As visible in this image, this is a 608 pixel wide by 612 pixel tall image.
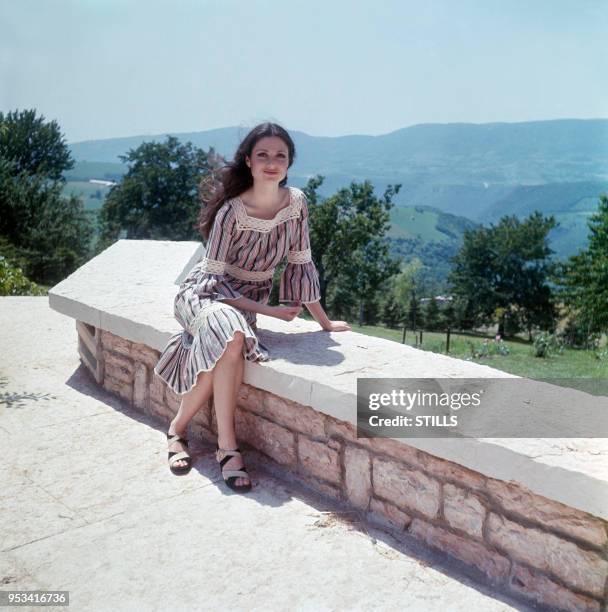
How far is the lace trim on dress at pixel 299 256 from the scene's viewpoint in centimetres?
331

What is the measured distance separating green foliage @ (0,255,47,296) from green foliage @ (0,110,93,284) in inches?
755

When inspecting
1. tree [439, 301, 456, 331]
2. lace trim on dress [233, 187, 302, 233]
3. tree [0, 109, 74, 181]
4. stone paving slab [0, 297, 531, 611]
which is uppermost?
tree [0, 109, 74, 181]

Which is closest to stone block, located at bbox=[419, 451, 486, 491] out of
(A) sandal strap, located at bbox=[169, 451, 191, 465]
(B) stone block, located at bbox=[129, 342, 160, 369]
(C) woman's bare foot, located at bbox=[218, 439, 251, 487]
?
(C) woman's bare foot, located at bbox=[218, 439, 251, 487]

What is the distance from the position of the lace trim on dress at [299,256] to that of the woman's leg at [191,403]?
788mm

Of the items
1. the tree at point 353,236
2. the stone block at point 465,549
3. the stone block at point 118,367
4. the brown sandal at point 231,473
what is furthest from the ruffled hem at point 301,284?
the tree at point 353,236

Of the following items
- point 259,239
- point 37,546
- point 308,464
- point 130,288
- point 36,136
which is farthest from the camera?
point 36,136

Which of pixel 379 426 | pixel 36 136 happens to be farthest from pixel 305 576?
pixel 36 136

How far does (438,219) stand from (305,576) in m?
203

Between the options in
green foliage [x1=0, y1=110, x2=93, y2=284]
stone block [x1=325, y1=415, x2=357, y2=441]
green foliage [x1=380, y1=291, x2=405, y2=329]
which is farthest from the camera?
green foliage [x1=380, y1=291, x2=405, y2=329]

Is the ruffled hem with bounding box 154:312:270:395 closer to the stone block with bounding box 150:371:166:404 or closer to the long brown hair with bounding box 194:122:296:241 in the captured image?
the stone block with bounding box 150:371:166:404

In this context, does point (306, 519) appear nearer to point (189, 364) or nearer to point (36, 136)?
point (189, 364)

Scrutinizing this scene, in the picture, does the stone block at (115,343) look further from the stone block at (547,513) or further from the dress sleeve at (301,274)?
the stone block at (547,513)

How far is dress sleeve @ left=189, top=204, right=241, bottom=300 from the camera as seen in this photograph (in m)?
3.05

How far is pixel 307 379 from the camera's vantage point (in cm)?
254
